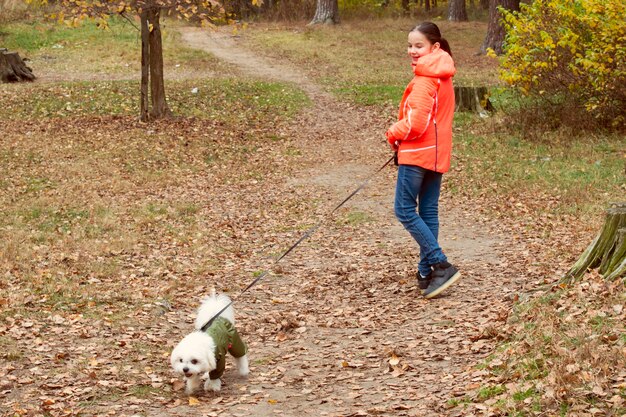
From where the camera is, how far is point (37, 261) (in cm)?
917

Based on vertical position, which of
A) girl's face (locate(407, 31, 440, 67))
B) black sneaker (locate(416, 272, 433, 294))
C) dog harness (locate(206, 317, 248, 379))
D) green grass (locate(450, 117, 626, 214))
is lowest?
green grass (locate(450, 117, 626, 214))

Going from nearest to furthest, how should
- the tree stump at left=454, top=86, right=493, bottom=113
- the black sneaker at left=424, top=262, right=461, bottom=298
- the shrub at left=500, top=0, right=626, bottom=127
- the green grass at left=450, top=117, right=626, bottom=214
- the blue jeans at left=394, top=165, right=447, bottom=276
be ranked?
1. the blue jeans at left=394, top=165, right=447, bottom=276
2. the black sneaker at left=424, top=262, right=461, bottom=298
3. the green grass at left=450, top=117, right=626, bottom=214
4. the shrub at left=500, top=0, right=626, bottom=127
5. the tree stump at left=454, top=86, right=493, bottom=113

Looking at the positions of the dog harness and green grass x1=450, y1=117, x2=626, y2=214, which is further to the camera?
green grass x1=450, y1=117, x2=626, y2=214

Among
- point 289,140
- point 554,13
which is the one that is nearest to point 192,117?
point 289,140

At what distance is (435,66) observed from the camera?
6652mm

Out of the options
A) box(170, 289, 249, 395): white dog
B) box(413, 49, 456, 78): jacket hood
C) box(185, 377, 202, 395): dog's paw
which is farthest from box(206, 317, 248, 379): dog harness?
box(413, 49, 456, 78): jacket hood

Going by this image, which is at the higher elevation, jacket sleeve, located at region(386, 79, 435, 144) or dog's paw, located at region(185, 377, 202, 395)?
jacket sleeve, located at region(386, 79, 435, 144)

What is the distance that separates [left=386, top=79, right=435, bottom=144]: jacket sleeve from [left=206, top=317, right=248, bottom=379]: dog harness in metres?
2.15

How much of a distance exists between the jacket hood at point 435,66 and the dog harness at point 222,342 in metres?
2.64

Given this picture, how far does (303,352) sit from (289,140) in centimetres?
1098

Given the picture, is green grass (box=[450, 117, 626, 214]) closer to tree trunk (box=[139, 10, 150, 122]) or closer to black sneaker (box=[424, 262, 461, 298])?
black sneaker (box=[424, 262, 461, 298])

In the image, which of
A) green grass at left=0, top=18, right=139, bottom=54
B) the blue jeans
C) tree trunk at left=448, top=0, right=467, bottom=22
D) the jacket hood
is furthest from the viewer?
tree trunk at left=448, top=0, right=467, bottom=22

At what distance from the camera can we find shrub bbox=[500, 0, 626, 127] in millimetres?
13055

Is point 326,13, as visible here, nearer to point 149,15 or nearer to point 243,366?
point 149,15
